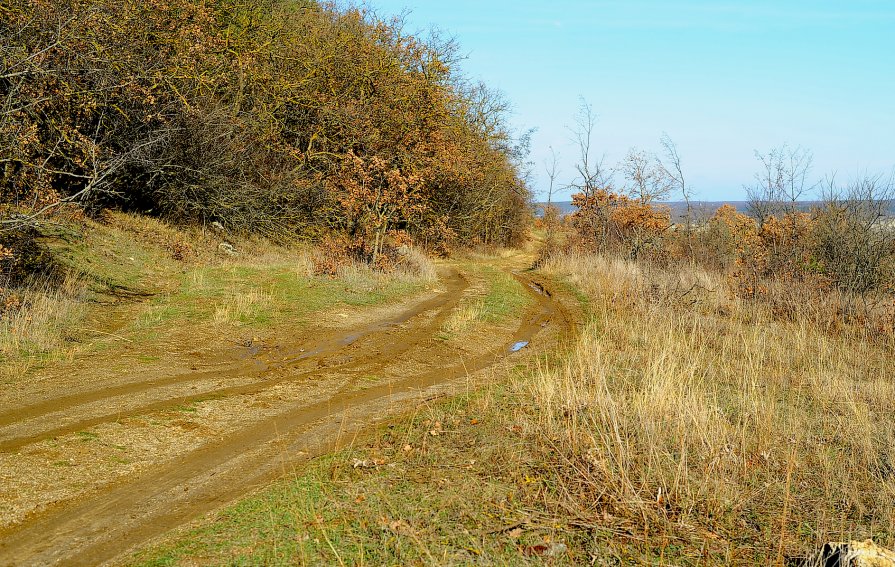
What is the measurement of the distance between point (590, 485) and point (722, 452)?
132cm

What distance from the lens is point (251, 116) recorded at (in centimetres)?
2017

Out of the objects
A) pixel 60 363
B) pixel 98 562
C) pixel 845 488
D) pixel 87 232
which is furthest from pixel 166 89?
pixel 845 488

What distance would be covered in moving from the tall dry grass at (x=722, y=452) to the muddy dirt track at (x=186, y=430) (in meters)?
1.93

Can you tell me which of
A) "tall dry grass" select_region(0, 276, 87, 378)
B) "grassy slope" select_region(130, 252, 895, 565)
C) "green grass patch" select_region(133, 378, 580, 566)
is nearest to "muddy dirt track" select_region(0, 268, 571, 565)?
"green grass patch" select_region(133, 378, 580, 566)

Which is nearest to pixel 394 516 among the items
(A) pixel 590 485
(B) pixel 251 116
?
(A) pixel 590 485

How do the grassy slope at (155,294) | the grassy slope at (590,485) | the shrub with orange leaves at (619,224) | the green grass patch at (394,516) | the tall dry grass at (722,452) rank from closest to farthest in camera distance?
the green grass patch at (394,516) < the grassy slope at (590,485) < the tall dry grass at (722,452) < the grassy slope at (155,294) < the shrub with orange leaves at (619,224)

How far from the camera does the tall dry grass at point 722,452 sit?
4.36 meters

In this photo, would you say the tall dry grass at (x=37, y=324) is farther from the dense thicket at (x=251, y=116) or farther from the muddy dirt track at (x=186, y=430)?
the dense thicket at (x=251, y=116)

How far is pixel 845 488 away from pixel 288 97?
1972cm

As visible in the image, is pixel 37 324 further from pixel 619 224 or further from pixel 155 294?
pixel 619 224

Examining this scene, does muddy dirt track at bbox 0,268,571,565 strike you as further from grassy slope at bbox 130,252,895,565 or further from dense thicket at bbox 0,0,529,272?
dense thicket at bbox 0,0,529,272

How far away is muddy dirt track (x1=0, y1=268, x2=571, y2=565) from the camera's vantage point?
14.4 feet

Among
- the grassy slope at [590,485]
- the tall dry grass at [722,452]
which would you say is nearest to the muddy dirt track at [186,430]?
the grassy slope at [590,485]

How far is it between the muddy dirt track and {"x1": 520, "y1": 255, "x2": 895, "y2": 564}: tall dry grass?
193cm
